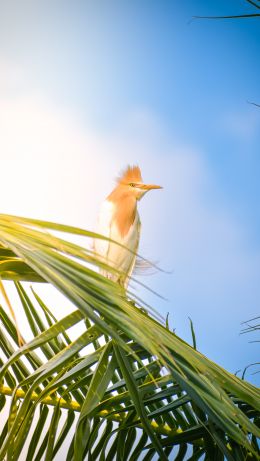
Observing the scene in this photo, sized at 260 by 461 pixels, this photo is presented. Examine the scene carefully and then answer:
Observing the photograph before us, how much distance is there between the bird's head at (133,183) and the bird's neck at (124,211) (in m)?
0.02

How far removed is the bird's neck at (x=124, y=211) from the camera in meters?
1.80

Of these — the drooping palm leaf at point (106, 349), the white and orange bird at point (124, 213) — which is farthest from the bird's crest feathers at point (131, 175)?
the drooping palm leaf at point (106, 349)

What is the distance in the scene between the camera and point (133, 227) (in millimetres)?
1800

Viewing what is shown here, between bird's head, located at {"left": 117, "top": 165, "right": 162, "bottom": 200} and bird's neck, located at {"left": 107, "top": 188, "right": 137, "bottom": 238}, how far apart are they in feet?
0.05

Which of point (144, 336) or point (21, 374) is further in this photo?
point (21, 374)

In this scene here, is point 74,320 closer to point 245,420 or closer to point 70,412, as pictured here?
point 245,420

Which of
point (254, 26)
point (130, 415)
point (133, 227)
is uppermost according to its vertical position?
point (254, 26)

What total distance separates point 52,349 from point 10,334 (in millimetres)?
51

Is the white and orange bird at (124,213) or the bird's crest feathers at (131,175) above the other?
the bird's crest feathers at (131,175)

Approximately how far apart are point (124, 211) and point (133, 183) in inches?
3.9

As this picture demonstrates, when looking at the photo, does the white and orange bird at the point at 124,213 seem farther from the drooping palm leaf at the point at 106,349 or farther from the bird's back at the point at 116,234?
the drooping palm leaf at the point at 106,349

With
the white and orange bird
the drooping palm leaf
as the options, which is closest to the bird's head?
the white and orange bird

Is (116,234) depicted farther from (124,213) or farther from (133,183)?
(133,183)

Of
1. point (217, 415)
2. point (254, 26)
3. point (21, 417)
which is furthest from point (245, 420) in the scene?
point (254, 26)
